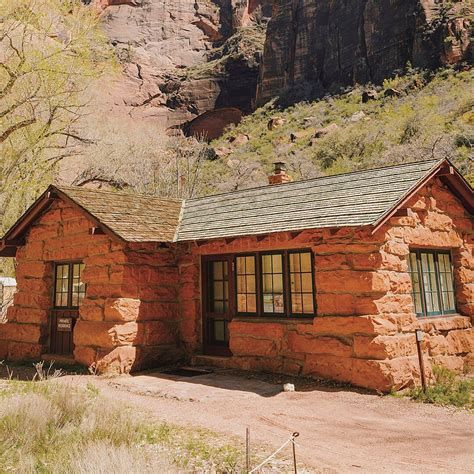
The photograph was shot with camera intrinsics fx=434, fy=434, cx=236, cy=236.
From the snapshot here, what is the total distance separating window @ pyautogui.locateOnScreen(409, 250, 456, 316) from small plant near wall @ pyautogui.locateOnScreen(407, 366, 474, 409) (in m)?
1.21

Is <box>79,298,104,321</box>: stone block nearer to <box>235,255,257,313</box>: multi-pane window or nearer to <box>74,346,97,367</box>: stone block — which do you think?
<box>74,346,97,367</box>: stone block

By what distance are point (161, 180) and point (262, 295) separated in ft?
58.4

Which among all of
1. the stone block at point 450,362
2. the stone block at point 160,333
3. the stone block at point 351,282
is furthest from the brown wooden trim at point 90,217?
the stone block at point 450,362

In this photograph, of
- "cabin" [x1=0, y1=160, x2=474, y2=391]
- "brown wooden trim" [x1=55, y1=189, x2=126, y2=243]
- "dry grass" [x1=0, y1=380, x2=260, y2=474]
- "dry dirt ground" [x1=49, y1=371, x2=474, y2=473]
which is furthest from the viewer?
"brown wooden trim" [x1=55, y1=189, x2=126, y2=243]

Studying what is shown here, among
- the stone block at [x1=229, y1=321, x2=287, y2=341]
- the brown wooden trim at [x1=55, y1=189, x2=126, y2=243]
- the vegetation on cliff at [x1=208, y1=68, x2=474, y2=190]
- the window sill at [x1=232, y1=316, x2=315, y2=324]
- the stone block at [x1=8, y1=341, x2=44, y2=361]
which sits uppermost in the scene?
the vegetation on cliff at [x1=208, y1=68, x2=474, y2=190]

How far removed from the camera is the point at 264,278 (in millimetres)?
9492

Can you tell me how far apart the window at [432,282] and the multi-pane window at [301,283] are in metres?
2.02

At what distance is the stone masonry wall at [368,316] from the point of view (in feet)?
25.0

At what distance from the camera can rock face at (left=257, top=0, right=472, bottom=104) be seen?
129 ft

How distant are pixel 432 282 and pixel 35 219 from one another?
9.92 m

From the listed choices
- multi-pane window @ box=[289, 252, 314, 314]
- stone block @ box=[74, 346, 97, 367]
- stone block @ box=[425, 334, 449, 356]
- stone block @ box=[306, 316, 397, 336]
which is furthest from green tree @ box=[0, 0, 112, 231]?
stone block @ box=[425, 334, 449, 356]

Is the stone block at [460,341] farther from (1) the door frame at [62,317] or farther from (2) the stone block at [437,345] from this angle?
(1) the door frame at [62,317]

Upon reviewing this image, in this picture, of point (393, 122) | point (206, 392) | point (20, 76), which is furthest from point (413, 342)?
point (393, 122)

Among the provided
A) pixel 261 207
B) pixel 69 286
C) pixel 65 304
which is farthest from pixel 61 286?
pixel 261 207
